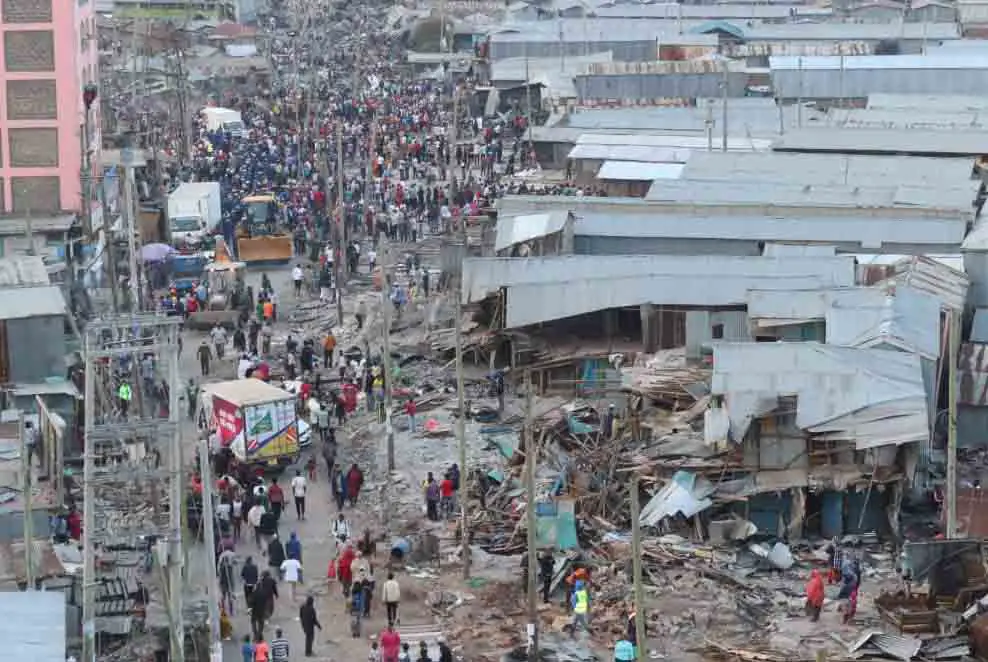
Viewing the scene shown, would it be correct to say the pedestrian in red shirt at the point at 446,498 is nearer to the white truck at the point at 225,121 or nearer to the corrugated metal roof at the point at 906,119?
the corrugated metal roof at the point at 906,119

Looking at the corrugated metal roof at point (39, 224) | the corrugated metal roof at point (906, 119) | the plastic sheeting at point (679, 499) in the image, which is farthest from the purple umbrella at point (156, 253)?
the plastic sheeting at point (679, 499)

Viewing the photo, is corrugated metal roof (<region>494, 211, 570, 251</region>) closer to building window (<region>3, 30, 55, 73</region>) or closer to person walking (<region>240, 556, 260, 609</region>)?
building window (<region>3, 30, 55, 73</region>)

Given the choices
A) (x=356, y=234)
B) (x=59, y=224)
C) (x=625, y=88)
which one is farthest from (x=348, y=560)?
(x=625, y=88)

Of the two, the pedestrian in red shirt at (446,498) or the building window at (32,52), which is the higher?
the building window at (32,52)

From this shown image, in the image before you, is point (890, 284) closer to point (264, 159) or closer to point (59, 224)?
point (59, 224)

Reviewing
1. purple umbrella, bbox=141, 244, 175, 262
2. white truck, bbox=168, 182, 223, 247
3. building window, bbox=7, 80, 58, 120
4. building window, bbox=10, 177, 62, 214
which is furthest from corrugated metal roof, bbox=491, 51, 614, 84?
building window, bbox=10, 177, 62, 214

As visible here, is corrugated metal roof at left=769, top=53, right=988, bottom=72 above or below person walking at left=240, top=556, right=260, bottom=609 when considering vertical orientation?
above
